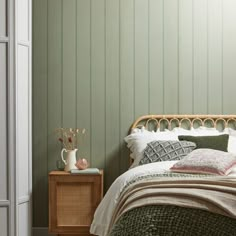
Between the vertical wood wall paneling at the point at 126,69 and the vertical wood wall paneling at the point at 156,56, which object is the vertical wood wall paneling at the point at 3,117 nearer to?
the vertical wood wall paneling at the point at 126,69

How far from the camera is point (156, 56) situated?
4.75 meters

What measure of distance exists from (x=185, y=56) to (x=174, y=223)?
271 centimetres

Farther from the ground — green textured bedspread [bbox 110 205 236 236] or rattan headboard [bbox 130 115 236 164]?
rattan headboard [bbox 130 115 236 164]

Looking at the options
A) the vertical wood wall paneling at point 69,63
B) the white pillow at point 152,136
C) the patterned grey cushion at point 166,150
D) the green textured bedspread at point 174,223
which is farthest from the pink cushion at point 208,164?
the vertical wood wall paneling at point 69,63

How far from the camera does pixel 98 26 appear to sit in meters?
4.75

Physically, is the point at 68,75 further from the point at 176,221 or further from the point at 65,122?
the point at 176,221

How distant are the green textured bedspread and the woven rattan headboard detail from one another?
7.57 ft

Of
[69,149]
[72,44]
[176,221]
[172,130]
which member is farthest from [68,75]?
[176,221]

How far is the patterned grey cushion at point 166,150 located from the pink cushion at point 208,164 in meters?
0.54

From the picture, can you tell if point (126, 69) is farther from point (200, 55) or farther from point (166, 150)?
point (166, 150)

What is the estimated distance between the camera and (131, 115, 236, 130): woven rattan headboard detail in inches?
184

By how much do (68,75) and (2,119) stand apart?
890 mm

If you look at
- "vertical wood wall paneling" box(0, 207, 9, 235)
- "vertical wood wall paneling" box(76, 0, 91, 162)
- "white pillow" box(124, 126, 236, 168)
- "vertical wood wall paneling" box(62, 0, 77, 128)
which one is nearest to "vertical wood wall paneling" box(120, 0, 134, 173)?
"white pillow" box(124, 126, 236, 168)

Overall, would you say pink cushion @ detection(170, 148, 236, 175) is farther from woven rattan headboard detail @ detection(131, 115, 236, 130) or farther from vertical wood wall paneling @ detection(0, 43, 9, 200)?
vertical wood wall paneling @ detection(0, 43, 9, 200)
